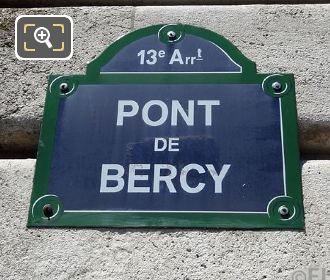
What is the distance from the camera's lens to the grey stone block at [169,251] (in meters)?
1.32

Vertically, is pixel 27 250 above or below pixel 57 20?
below

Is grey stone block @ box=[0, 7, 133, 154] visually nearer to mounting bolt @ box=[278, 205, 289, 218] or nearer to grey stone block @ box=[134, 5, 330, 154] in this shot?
grey stone block @ box=[134, 5, 330, 154]

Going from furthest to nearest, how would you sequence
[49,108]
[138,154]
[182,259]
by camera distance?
[49,108]
[138,154]
[182,259]

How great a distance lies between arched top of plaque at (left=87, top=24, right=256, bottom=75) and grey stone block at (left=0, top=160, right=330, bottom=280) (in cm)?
36

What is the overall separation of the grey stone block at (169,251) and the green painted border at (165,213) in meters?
0.02

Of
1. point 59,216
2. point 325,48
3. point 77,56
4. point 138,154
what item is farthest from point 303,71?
point 59,216

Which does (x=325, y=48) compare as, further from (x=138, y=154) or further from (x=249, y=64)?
(x=138, y=154)

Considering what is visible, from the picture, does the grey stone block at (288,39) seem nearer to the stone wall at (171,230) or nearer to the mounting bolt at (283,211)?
the stone wall at (171,230)

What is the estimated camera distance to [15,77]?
1.65 m

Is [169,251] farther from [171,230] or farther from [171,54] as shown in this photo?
[171,54]

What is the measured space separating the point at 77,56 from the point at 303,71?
53 centimetres

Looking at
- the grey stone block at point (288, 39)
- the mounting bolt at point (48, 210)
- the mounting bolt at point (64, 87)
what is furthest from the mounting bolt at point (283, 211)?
the mounting bolt at point (64, 87)

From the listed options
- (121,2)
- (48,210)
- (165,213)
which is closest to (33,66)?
(121,2)

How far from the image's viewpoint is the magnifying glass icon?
1707 millimetres
